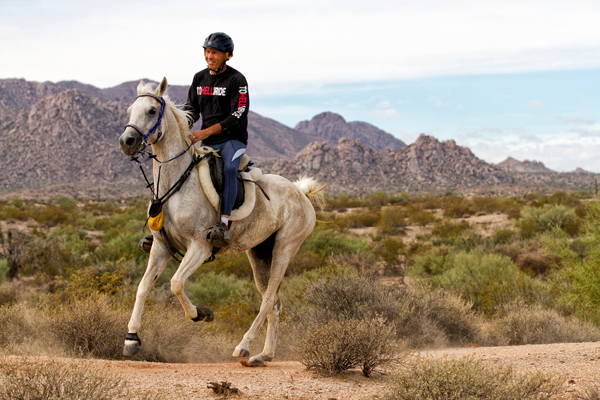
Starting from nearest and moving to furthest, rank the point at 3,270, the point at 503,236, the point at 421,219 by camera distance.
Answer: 1. the point at 3,270
2. the point at 503,236
3. the point at 421,219

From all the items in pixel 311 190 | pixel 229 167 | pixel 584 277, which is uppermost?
pixel 229 167

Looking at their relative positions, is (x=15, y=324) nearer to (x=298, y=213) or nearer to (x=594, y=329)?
(x=298, y=213)

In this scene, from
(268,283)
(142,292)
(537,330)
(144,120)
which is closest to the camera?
(144,120)

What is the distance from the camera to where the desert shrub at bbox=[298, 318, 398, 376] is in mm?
6191

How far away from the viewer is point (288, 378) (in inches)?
233

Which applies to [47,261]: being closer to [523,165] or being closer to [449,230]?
[449,230]

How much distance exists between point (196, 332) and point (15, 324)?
8.99ft

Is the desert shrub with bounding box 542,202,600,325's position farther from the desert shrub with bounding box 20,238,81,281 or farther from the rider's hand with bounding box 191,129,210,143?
the desert shrub with bounding box 20,238,81,281

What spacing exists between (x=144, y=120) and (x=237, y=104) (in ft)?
4.26

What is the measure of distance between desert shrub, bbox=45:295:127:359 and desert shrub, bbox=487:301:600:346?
23.6 feet

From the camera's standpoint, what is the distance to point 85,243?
Answer: 67.8 ft

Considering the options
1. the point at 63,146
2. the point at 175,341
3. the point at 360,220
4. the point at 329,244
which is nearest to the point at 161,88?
the point at 175,341

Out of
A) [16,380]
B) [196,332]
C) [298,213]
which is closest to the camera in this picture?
[16,380]

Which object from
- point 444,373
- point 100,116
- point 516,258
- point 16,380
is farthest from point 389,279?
point 100,116
